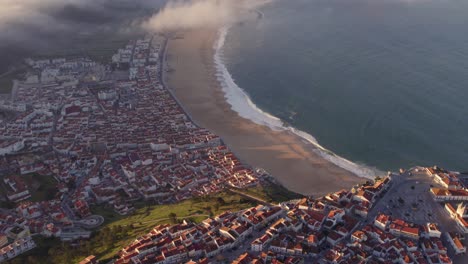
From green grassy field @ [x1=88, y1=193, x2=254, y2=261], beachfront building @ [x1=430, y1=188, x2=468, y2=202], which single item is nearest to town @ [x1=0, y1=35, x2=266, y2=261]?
green grassy field @ [x1=88, y1=193, x2=254, y2=261]

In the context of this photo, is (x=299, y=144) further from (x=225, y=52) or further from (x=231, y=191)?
(x=225, y=52)

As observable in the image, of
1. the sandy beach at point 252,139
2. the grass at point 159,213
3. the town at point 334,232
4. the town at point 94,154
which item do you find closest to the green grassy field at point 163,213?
the grass at point 159,213

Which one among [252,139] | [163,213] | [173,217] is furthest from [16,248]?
[252,139]

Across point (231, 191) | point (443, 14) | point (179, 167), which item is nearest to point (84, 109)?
point (179, 167)

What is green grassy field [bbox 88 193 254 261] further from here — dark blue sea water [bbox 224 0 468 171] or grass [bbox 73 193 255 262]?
dark blue sea water [bbox 224 0 468 171]

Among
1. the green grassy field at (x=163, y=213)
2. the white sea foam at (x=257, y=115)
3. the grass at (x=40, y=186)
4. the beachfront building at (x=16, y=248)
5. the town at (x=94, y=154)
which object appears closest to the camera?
the beachfront building at (x=16, y=248)

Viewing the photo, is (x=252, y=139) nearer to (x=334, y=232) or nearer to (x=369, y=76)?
(x=334, y=232)

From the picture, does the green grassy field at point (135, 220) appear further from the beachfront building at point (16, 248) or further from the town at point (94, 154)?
the town at point (94, 154)

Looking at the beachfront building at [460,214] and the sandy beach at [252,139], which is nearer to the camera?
the beachfront building at [460,214]
